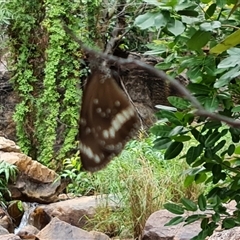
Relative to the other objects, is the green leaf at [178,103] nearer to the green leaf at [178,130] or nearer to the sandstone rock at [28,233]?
the green leaf at [178,130]

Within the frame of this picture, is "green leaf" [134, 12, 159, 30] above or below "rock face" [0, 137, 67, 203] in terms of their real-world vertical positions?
above

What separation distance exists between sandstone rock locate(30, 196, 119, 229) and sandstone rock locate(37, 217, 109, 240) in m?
0.53

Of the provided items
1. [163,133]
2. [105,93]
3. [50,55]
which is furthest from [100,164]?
[50,55]

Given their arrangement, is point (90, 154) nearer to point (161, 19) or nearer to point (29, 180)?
point (161, 19)

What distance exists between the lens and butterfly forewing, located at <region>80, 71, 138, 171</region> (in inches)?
28.9

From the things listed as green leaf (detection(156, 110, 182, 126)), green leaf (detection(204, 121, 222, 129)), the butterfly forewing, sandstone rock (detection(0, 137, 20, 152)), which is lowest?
sandstone rock (detection(0, 137, 20, 152))

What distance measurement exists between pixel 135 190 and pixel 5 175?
1.36 meters

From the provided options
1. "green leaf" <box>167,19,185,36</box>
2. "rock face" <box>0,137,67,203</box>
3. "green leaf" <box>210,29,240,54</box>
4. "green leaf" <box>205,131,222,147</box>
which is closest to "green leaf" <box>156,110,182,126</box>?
"green leaf" <box>205,131,222,147</box>

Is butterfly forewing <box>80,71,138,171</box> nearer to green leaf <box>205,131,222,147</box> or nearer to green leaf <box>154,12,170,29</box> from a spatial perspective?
green leaf <box>154,12,170,29</box>

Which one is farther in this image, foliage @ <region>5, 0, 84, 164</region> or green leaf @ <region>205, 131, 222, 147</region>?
foliage @ <region>5, 0, 84, 164</region>

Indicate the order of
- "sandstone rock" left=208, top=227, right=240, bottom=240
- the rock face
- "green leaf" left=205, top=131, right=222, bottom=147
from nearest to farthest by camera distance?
"green leaf" left=205, top=131, right=222, bottom=147 → "sandstone rock" left=208, top=227, right=240, bottom=240 → the rock face

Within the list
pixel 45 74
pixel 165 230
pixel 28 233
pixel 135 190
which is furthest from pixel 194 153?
pixel 45 74

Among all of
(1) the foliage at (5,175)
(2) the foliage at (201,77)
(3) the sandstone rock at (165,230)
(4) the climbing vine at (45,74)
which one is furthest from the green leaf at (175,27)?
(4) the climbing vine at (45,74)

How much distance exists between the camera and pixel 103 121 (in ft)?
2.65
